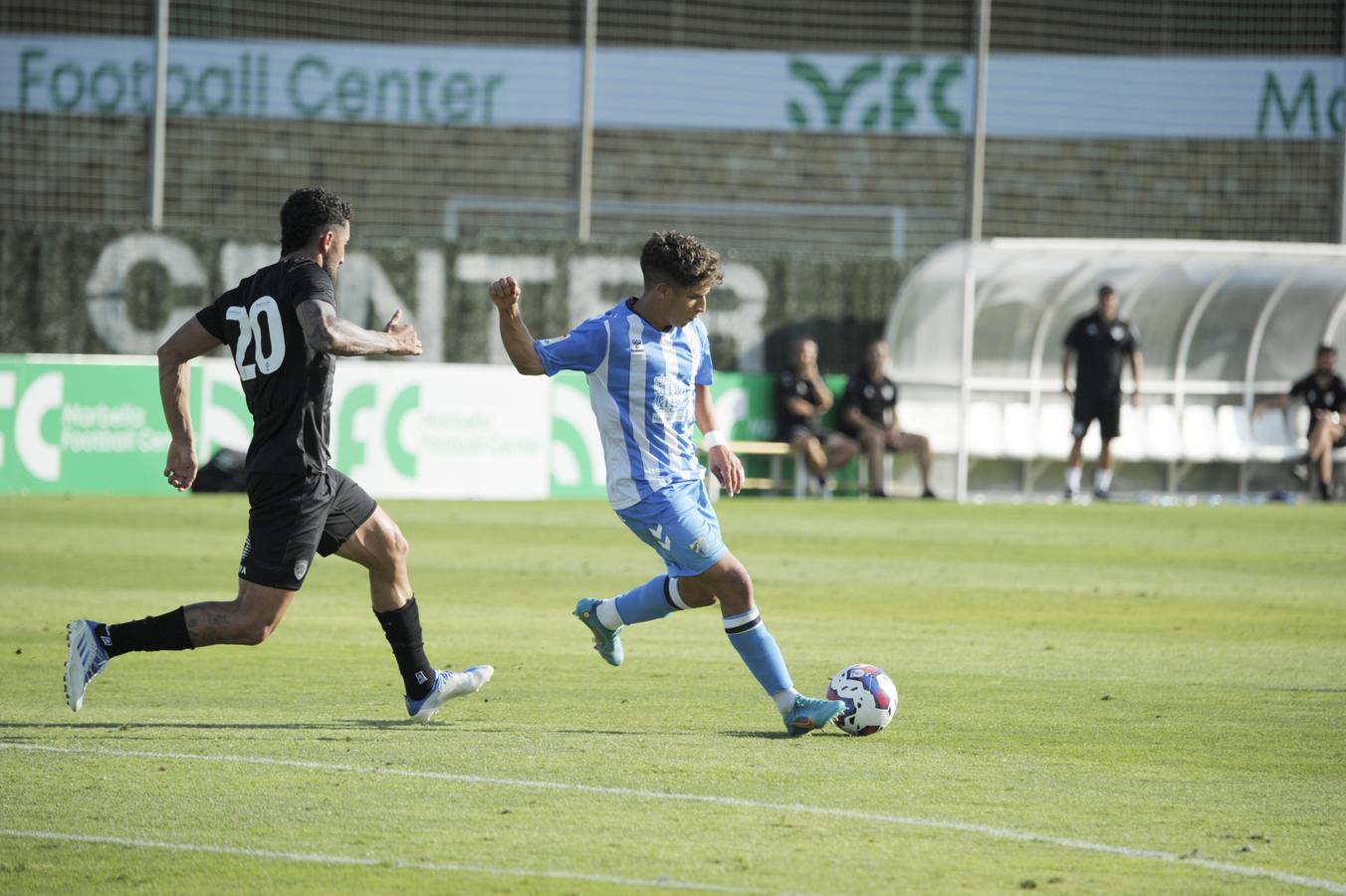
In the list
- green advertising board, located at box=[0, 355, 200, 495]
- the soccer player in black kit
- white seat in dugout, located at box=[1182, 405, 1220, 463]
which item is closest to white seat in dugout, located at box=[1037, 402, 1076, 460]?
white seat in dugout, located at box=[1182, 405, 1220, 463]

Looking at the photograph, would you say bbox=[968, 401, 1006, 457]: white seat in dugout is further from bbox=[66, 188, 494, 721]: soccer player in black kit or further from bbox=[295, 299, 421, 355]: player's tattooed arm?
bbox=[295, 299, 421, 355]: player's tattooed arm

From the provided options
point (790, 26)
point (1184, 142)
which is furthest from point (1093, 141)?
point (790, 26)

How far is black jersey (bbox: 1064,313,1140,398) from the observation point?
69.5 ft

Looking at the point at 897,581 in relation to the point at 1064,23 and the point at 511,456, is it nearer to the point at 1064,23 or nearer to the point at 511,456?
the point at 511,456

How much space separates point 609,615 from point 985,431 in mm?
15346

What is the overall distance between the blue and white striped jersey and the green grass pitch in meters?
0.95

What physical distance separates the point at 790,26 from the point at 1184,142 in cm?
627

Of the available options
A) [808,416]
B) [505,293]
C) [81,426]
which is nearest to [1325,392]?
[808,416]

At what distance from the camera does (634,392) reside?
6.99m

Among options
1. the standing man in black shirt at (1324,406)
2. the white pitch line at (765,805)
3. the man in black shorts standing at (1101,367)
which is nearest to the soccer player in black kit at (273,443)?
the white pitch line at (765,805)

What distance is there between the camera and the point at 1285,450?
2264 centimetres

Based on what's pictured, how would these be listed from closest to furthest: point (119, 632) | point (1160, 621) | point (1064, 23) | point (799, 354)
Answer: point (119, 632) → point (1160, 621) → point (799, 354) → point (1064, 23)

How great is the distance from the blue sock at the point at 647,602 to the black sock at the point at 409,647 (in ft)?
2.82

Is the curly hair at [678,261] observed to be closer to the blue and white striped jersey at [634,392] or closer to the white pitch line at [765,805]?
the blue and white striped jersey at [634,392]
